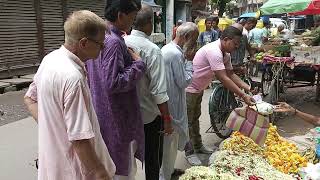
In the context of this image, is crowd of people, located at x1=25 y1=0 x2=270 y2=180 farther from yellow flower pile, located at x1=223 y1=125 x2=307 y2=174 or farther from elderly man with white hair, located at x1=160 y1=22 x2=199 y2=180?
yellow flower pile, located at x1=223 y1=125 x2=307 y2=174

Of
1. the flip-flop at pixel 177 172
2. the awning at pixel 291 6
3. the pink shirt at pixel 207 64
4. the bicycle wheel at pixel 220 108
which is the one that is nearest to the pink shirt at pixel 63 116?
the flip-flop at pixel 177 172

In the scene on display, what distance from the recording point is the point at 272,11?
10461mm

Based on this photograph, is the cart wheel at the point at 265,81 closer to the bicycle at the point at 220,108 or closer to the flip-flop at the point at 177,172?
the bicycle at the point at 220,108

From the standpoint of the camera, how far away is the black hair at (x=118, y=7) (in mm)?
2900

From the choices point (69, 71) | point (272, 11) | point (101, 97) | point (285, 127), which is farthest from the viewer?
point (272, 11)

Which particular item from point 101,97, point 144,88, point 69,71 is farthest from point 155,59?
point 69,71

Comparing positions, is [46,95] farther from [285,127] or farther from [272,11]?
[272,11]

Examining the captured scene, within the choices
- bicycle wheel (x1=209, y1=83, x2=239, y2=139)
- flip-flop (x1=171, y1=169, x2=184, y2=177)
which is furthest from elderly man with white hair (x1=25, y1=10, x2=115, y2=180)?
bicycle wheel (x1=209, y1=83, x2=239, y2=139)

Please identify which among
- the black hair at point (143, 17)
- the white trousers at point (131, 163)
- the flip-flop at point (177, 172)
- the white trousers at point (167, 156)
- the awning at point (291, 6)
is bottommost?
the flip-flop at point (177, 172)

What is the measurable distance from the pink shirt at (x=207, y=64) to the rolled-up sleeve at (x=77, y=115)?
9.30ft

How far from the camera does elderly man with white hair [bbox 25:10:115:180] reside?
2.01 metres

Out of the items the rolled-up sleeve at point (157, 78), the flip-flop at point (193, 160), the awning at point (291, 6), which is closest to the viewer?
the rolled-up sleeve at point (157, 78)

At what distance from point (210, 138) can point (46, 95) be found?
438 centimetres

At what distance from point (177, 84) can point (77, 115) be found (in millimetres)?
2128
